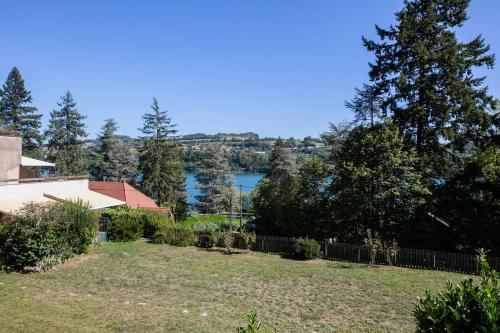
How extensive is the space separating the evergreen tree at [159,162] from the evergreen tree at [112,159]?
9573 millimetres

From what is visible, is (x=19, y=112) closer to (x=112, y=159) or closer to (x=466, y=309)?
(x=112, y=159)

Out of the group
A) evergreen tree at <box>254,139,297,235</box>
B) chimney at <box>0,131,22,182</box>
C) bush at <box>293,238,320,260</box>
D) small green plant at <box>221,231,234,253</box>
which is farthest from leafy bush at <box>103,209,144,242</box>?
bush at <box>293,238,320,260</box>

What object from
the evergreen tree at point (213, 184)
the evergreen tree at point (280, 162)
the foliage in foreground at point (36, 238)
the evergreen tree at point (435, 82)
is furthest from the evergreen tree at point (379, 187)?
the evergreen tree at point (280, 162)

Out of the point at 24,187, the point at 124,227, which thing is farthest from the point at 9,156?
the point at 124,227

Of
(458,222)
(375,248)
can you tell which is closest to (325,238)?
(375,248)

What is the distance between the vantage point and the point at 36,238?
16828mm

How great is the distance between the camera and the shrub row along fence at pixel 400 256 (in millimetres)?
18297

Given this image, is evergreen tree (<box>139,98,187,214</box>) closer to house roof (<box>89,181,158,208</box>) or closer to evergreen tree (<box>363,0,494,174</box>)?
house roof (<box>89,181,158,208</box>)

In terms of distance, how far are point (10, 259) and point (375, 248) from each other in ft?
56.6

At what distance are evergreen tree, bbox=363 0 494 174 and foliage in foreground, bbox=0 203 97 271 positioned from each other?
797 inches

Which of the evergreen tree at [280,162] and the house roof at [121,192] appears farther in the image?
the evergreen tree at [280,162]

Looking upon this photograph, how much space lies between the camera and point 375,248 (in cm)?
1967

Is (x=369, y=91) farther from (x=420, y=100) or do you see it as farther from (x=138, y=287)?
(x=138, y=287)

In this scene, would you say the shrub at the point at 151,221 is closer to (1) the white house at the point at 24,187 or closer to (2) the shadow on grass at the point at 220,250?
(1) the white house at the point at 24,187
